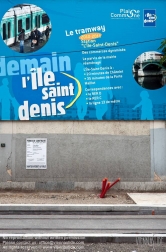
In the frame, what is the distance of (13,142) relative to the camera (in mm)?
15672

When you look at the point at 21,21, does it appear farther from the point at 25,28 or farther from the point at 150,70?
the point at 150,70

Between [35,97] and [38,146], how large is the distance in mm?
1836

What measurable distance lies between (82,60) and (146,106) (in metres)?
2.96

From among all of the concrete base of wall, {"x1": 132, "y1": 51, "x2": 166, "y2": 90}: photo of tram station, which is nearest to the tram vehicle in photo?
{"x1": 132, "y1": 51, "x2": 166, "y2": 90}: photo of tram station

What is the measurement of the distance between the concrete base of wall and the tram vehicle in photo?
17.5 ft

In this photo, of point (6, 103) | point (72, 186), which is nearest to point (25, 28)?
point (6, 103)

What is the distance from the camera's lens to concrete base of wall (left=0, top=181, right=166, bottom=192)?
50.5 ft

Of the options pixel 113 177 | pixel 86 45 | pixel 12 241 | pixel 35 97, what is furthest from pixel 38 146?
pixel 12 241

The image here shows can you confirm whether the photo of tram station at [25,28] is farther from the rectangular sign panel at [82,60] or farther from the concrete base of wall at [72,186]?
the concrete base of wall at [72,186]

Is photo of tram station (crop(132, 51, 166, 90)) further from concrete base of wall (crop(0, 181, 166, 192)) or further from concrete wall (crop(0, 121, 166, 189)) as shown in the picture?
concrete base of wall (crop(0, 181, 166, 192))

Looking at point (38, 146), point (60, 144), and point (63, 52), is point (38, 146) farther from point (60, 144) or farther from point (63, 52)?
point (63, 52)

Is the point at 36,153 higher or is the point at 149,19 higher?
the point at 149,19

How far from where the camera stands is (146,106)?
15.8 meters

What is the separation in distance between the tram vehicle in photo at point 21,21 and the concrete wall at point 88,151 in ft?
11.0
